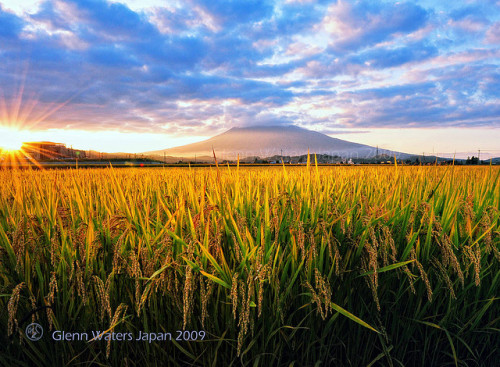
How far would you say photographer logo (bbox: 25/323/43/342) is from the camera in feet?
5.79

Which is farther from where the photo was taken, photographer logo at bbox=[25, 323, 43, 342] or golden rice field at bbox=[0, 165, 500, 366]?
photographer logo at bbox=[25, 323, 43, 342]

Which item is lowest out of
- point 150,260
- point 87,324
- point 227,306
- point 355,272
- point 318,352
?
point 318,352

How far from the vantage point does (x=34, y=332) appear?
5.83 feet

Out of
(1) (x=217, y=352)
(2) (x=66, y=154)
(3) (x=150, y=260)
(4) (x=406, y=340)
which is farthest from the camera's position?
(2) (x=66, y=154)

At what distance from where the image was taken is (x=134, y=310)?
1.84m

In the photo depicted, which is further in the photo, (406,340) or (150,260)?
(406,340)

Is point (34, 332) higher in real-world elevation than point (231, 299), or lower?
lower

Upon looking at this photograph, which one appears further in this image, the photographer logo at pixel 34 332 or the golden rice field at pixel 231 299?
the photographer logo at pixel 34 332

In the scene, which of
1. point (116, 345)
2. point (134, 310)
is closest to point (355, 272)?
point (134, 310)

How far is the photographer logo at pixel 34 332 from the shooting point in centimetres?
176

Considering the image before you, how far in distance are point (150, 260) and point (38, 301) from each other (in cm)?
99

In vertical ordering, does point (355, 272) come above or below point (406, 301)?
above

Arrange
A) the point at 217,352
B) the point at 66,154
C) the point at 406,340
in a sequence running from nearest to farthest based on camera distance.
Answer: the point at 217,352
the point at 406,340
the point at 66,154

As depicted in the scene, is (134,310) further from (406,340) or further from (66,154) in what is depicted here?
(66,154)
